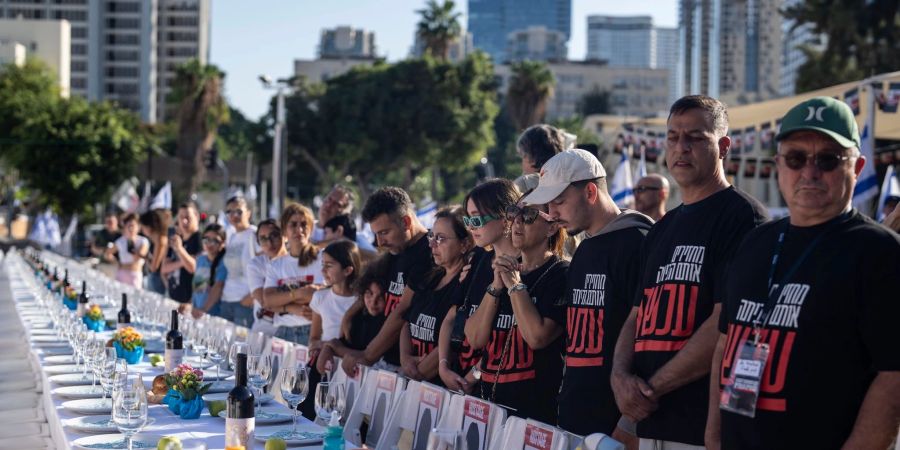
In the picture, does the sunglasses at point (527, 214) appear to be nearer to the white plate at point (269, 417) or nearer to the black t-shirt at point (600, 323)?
the black t-shirt at point (600, 323)

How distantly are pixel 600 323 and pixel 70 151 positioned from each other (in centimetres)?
4248

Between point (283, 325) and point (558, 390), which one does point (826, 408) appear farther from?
point (283, 325)

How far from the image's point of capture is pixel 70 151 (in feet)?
145

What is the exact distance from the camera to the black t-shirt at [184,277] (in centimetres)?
1229

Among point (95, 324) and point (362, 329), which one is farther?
point (95, 324)

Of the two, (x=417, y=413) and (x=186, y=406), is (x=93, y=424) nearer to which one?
(x=186, y=406)

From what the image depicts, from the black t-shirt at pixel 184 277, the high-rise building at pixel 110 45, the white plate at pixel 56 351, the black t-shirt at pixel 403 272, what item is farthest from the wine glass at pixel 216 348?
the high-rise building at pixel 110 45

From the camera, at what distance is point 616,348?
4.30 metres

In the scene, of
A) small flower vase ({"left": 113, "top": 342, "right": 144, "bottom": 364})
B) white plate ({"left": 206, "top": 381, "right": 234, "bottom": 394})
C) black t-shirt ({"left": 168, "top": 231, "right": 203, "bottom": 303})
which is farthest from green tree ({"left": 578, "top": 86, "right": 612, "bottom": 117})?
white plate ({"left": 206, "top": 381, "right": 234, "bottom": 394})

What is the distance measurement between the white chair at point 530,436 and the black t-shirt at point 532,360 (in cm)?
79

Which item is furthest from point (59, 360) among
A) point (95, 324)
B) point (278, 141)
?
point (278, 141)

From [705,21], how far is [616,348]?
170900mm

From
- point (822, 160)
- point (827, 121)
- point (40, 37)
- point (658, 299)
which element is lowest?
point (658, 299)

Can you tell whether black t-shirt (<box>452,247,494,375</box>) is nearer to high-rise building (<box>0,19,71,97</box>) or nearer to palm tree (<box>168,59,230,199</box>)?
palm tree (<box>168,59,230,199</box>)
